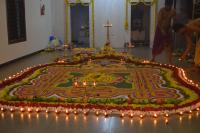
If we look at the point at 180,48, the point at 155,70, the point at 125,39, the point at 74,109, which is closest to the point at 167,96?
the point at 74,109

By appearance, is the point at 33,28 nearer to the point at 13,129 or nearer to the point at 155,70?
the point at 155,70

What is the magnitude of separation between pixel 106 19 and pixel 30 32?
328cm

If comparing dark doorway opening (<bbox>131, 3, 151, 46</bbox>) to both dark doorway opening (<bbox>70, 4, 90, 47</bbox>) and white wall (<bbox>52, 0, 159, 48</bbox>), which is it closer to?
white wall (<bbox>52, 0, 159, 48</bbox>)

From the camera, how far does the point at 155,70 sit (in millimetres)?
6160

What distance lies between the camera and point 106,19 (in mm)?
11070

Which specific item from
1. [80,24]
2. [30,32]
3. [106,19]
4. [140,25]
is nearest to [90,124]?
[30,32]

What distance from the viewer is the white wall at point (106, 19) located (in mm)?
10914

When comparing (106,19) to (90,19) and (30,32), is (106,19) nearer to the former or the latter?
(90,19)

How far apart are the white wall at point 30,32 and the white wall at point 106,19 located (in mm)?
438

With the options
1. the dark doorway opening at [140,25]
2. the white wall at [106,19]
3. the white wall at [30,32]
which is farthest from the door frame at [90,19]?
the dark doorway opening at [140,25]

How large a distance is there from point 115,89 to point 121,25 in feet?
22.0

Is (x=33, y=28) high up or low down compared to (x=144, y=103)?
up

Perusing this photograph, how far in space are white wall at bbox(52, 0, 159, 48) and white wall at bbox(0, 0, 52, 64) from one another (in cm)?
44

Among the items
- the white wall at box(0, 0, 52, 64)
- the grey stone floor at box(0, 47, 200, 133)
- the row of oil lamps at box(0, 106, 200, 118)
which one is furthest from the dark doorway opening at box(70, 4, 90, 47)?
the grey stone floor at box(0, 47, 200, 133)
